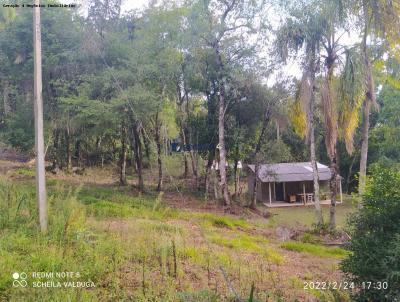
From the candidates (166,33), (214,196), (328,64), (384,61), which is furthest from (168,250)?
(214,196)

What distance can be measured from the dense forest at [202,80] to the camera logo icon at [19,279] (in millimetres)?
7889

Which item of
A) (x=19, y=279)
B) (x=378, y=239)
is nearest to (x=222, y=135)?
(x=378, y=239)

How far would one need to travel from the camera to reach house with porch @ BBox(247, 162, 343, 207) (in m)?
22.3

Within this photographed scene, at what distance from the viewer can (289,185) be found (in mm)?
24172

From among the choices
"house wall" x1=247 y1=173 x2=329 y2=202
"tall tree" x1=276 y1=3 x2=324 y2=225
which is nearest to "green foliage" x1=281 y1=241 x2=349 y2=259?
"tall tree" x1=276 y1=3 x2=324 y2=225

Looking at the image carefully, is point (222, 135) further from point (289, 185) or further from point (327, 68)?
point (289, 185)

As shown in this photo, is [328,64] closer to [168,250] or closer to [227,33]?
[227,33]

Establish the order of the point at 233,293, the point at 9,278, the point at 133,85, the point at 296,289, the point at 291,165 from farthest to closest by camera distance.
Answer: the point at 291,165 → the point at 133,85 → the point at 296,289 → the point at 233,293 → the point at 9,278

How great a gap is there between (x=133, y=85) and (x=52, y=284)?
10.8 m

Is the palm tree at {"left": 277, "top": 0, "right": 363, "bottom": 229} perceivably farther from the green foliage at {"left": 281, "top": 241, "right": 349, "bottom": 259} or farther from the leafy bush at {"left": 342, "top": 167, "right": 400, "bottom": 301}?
the leafy bush at {"left": 342, "top": 167, "right": 400, "bottom": 301}

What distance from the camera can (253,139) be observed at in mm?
19656

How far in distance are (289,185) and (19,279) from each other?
2150cm

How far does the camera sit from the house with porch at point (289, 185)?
22328mm
